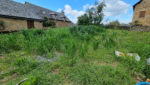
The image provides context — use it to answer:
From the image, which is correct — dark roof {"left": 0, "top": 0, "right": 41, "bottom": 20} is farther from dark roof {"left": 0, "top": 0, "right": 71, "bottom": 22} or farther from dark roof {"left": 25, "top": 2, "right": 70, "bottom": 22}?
dark roof {"left": 25, "top": 2, "right": 70, "bottom": 22}

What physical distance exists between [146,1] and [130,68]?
1687 centimetres

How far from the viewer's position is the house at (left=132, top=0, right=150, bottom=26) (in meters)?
11.1

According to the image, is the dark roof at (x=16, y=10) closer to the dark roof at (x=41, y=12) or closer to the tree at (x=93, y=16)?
the dark roof at (x=41, y=12)

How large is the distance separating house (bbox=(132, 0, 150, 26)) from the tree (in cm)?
606

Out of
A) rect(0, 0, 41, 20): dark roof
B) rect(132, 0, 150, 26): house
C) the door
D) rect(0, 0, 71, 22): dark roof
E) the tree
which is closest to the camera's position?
rect(0, 0, 41, 20): dark roof

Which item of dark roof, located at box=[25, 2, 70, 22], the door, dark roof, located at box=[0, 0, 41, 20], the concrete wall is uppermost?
dark roof, located at box=[25, 2, 70, 22]

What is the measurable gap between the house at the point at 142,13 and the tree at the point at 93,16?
6.06m

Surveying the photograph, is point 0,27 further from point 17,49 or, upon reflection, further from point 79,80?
point 79,80

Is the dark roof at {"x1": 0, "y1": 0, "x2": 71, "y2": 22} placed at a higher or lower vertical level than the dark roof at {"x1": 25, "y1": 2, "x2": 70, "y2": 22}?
lower

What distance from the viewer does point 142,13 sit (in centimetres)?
1174

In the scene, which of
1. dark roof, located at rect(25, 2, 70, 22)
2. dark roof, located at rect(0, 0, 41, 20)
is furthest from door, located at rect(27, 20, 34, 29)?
dark roof, located at rect(25, 2, 70, 22)

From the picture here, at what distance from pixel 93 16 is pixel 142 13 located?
8.59 m

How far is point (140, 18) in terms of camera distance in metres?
12.0

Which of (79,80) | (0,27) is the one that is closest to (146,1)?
(79,80)
